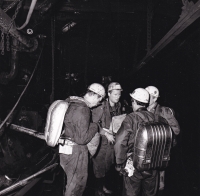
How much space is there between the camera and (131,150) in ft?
9.95

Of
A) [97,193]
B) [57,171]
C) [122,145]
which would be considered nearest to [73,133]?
[122,145]

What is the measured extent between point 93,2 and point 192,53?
8.86 feet

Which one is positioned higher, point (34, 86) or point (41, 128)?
point (34, 86)

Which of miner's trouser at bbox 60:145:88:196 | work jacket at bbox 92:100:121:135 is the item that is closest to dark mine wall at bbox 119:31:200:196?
work jacket at bbox 92:100:121:135

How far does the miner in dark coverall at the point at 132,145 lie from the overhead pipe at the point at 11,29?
233 centimetres

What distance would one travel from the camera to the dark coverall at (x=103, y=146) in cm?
401

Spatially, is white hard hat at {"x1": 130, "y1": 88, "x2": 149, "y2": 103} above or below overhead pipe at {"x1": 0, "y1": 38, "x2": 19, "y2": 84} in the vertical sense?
below

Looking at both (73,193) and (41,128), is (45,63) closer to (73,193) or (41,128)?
(41,128)

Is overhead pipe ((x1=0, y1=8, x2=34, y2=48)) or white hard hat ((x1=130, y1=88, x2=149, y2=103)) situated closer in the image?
overhead pipe ((x1=0, y1=8, x2=34, y2=48))

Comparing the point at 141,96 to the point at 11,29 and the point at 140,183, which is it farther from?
the point at 11,29

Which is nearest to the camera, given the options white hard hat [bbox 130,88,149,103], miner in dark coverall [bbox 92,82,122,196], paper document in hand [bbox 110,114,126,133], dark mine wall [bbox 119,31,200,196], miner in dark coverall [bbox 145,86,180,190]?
white hard hat [bbox 130,88,149,103]

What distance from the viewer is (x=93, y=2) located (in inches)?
179

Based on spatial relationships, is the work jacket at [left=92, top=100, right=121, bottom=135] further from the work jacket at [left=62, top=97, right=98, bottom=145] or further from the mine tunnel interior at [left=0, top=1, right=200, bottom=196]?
the work jacket at [left=62, top=97, right=98, bottom=145]

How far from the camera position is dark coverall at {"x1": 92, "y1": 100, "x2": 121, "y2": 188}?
401 cm
